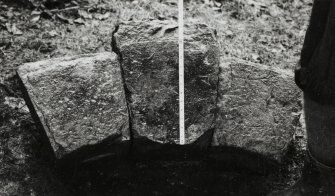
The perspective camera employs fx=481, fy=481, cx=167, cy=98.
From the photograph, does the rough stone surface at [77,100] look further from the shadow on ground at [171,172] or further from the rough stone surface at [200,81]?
the rough stone surface at [200,81]

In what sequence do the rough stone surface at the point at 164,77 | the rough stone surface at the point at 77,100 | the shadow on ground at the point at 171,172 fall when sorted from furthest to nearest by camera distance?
the shadow on ground at the point at 171,172 → the rough stone surface at the point at 164,77 → the rough stone surface at the point at 77,100

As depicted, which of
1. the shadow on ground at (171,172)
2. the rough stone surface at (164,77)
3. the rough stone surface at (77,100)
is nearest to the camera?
the rough stone surface at (77,100)

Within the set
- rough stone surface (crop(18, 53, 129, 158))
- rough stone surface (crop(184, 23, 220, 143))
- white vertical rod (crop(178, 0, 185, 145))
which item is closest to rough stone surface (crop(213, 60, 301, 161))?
rough stone surface (crop(184, 23, 220, 143))

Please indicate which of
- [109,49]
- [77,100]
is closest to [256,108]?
[77,100]

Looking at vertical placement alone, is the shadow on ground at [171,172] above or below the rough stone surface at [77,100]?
below

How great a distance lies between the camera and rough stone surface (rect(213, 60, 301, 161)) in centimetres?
276

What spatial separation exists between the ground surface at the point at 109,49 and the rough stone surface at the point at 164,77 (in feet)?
0.93

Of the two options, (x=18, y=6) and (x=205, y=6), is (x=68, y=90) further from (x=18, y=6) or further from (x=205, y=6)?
(x=205, y=6)

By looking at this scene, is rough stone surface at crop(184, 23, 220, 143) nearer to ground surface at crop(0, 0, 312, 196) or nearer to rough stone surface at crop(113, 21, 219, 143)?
rough stone surface at crop(113, 21, 219, 143)

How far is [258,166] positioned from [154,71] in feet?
2.79

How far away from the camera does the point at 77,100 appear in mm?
2662

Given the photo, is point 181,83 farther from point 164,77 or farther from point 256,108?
point 256,108

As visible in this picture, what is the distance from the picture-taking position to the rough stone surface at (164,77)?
270 centimetres

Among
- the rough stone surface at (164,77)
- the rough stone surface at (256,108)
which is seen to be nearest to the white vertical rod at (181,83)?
the rough stone surface at (164,77)
